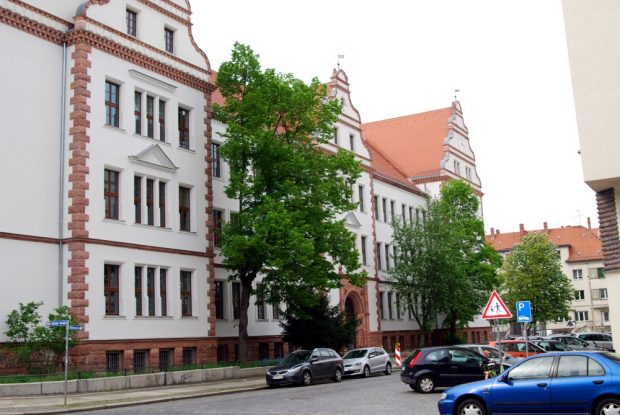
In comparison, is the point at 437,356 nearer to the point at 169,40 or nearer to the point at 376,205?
the point at 169,40

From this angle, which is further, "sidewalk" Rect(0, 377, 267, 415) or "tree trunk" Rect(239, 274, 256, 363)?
"tree trunk" Rect(239, 274, 256, 363)

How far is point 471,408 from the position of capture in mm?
16094

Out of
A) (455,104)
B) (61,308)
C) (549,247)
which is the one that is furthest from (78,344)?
(549,247)

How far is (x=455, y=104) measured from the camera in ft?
251

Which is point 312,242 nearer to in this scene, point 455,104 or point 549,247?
point 455,104

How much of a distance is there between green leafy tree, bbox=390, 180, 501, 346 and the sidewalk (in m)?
25.0

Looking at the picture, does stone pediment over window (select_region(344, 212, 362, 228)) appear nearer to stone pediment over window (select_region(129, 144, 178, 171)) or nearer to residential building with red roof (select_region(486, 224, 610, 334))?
stone pediment over window (select_region(129, 144, 178, 171))

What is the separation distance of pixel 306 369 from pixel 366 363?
598 centimetres

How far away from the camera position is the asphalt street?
19.9 metres

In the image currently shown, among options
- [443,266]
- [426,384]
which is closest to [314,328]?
[426,384]

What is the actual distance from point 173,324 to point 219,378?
347cm

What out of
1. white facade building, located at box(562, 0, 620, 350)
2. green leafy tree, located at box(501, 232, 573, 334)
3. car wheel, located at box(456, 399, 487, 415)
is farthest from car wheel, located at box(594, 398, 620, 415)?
green leafy tree, located at box(501, 232, 573, 334)

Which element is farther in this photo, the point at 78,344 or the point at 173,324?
the point at 173,324

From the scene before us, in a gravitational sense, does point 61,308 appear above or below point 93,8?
below
